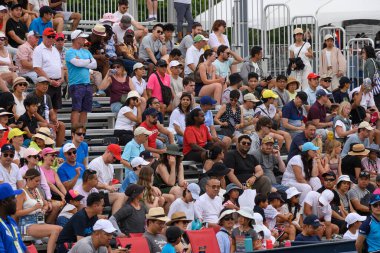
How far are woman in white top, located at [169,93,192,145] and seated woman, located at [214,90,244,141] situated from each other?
2.99 feet

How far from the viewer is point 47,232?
18562 mm

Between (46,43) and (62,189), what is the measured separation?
143 inches

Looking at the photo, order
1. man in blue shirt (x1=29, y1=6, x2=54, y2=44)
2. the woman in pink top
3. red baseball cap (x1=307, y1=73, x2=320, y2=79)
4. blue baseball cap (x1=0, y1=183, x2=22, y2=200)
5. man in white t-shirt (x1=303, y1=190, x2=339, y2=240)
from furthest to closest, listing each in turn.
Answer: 1. red baseball cap (x1=307, y1=73, x2=320, y2=79)
2. man in blue shirt (x1=29, y1=6, x2=54, y2=44)
3. man in white t-shirt (x1=303, y1=190, x2=339, y2=240)
4. the woman in pink top
5. blue baseball cap (x1=0, y1=183, x2=22, y2=200)

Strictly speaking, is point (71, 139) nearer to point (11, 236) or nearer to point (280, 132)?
point (280, 132)

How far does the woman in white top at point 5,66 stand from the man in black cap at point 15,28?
52.7 inches

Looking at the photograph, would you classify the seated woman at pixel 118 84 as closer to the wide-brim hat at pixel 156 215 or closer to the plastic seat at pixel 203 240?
the plastic seat at pixel 203 240

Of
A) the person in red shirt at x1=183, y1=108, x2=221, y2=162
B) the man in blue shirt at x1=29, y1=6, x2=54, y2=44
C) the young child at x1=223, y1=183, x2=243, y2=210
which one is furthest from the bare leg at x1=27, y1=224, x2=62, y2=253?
the man in blue shirt at x1=29, y1=6, x2=54, y2=44

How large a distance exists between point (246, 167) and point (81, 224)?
4.81m

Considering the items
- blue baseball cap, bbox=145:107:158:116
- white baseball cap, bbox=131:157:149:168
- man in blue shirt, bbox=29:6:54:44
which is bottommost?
white baseball cap, bbox=131:157:149:168

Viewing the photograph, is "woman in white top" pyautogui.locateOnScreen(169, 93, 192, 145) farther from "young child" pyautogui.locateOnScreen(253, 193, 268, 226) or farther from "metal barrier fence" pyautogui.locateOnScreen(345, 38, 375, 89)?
"metal barrier fence" pyautogui.locateOnScreen(345, 38, 375, 89)

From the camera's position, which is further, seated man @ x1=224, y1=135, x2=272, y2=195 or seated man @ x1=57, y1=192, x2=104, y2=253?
seated man @ x1=224, y1=135, x2=272, y2=195

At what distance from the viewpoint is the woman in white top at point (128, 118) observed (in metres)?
22.8

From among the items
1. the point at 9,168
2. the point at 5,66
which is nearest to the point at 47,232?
the point at 9,168

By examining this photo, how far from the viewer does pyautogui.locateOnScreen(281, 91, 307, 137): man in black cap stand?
82.3 feet
